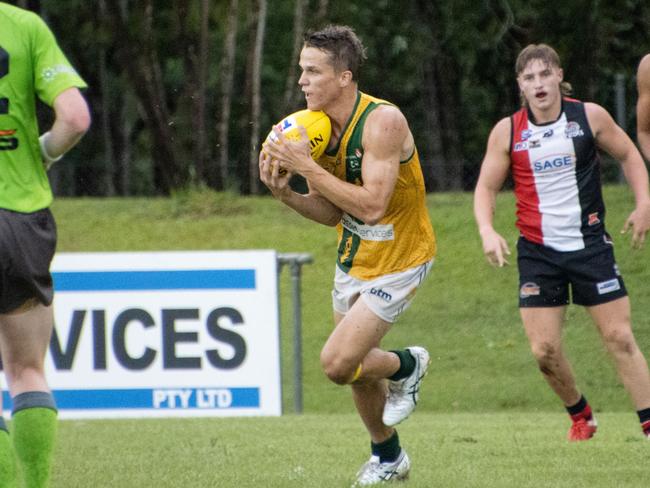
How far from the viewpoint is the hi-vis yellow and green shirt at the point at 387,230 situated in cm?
609

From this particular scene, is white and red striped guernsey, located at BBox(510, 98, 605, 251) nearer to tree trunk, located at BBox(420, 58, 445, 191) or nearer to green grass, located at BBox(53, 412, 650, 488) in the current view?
green grass, located at BBox(53, 412, 650, 488)

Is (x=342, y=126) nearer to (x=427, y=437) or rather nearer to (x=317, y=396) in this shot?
(x=427, y=437)

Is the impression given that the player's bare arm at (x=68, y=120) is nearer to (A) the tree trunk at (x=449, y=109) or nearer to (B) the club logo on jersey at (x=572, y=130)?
(B) the club logo on jersey at (x=572, y=130)

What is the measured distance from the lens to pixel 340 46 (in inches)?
239

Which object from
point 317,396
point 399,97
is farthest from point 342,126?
→ point 399,97

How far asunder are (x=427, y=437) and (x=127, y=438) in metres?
2.02

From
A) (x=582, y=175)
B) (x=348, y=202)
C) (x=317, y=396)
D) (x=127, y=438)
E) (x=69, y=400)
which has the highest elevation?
(x=348, y=202)

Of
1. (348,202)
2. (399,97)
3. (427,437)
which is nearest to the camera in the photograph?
(348,202)

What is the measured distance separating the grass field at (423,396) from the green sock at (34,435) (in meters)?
1.40

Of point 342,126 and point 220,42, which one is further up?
point 342,126

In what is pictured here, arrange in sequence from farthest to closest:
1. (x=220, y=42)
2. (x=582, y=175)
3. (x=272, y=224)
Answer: (x=220, y=42)
(x=272, y=224)
(x=582, y=175)

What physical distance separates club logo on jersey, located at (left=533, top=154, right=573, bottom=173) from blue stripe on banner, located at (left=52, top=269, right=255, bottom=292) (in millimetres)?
3939

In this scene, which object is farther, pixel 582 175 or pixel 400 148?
pixel 582 175

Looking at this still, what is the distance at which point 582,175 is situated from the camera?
777 cm
